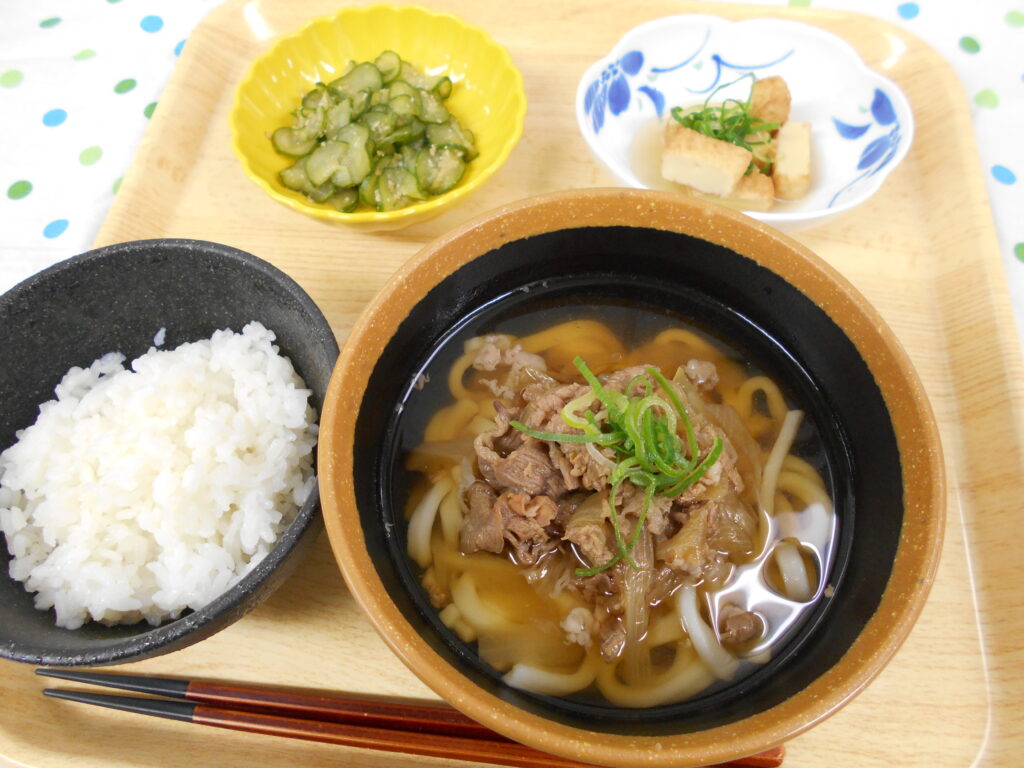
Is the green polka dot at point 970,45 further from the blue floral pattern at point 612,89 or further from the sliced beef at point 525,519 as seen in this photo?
the sliced beef at point 525,519

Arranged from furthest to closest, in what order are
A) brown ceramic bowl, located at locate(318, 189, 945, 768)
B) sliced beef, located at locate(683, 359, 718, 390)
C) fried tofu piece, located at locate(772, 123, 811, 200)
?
1. fried tofu piece, located at locate(772, 123, 811, 200)
2. sliced beef, located at locate(683, 359, 718, 390)
3. brown ceramic bowl, located at locate(318, 189, 945, 768)

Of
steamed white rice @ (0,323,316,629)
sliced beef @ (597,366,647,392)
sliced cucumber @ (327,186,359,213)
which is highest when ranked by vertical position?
sliced cucumber @ (327,186,359,213)

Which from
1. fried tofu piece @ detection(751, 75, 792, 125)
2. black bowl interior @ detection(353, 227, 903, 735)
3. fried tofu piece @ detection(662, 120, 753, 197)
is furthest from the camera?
fried tofu piece @ detection(751, 75, 792, 125)

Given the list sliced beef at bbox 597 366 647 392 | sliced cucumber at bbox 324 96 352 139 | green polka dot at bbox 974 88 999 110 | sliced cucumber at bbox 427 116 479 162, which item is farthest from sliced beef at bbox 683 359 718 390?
green polka dot at bbox 974 88 999 110

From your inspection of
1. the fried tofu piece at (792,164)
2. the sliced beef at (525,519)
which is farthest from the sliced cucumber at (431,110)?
the sliced beef at (525,519)

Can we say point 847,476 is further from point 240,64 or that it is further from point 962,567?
point 240,64

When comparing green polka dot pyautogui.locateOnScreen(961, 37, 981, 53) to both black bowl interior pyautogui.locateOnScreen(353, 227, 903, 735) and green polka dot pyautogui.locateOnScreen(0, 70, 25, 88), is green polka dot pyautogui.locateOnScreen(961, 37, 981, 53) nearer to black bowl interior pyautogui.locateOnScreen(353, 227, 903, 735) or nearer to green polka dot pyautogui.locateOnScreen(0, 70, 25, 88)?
black bowl interior pyautogui.locateOnScreen(353, 227, 903, 735)

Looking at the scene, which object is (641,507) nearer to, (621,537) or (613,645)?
(621,537)

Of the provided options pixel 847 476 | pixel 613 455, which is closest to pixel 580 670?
pixel 613 455
